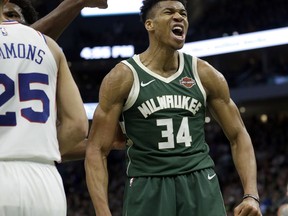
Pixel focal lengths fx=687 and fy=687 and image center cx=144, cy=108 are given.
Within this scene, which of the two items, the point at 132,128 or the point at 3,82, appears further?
the point at 132,128

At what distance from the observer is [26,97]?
314 centimetres

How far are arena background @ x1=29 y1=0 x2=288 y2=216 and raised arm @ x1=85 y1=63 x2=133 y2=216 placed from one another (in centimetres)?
1420

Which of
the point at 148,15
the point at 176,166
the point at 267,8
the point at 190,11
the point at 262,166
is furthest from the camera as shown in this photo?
the point at 190,11

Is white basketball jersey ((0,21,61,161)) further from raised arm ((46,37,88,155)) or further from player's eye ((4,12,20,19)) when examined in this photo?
player's eye ((4,12,20,19))

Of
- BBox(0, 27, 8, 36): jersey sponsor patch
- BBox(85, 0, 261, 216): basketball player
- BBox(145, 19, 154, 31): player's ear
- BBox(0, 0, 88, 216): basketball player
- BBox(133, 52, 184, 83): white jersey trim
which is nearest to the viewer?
BBox(0, 0, 88, 216): basketball player

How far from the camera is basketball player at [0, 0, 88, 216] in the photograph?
3.05 m

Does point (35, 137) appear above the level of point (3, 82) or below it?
below

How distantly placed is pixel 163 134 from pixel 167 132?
0.10 feet

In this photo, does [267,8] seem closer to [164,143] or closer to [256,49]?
[256,49]

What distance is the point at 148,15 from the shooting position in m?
5.30

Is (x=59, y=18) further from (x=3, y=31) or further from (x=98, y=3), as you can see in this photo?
(x=3, y=31)

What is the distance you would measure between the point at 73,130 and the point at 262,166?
1902cm

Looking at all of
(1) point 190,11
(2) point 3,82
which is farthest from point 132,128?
(1) point 190,11

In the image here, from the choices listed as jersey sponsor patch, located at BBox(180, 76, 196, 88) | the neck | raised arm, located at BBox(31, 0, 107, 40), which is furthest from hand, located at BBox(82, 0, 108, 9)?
jersey sponsor patch, located at BBox(180, 76, 196, 88)
